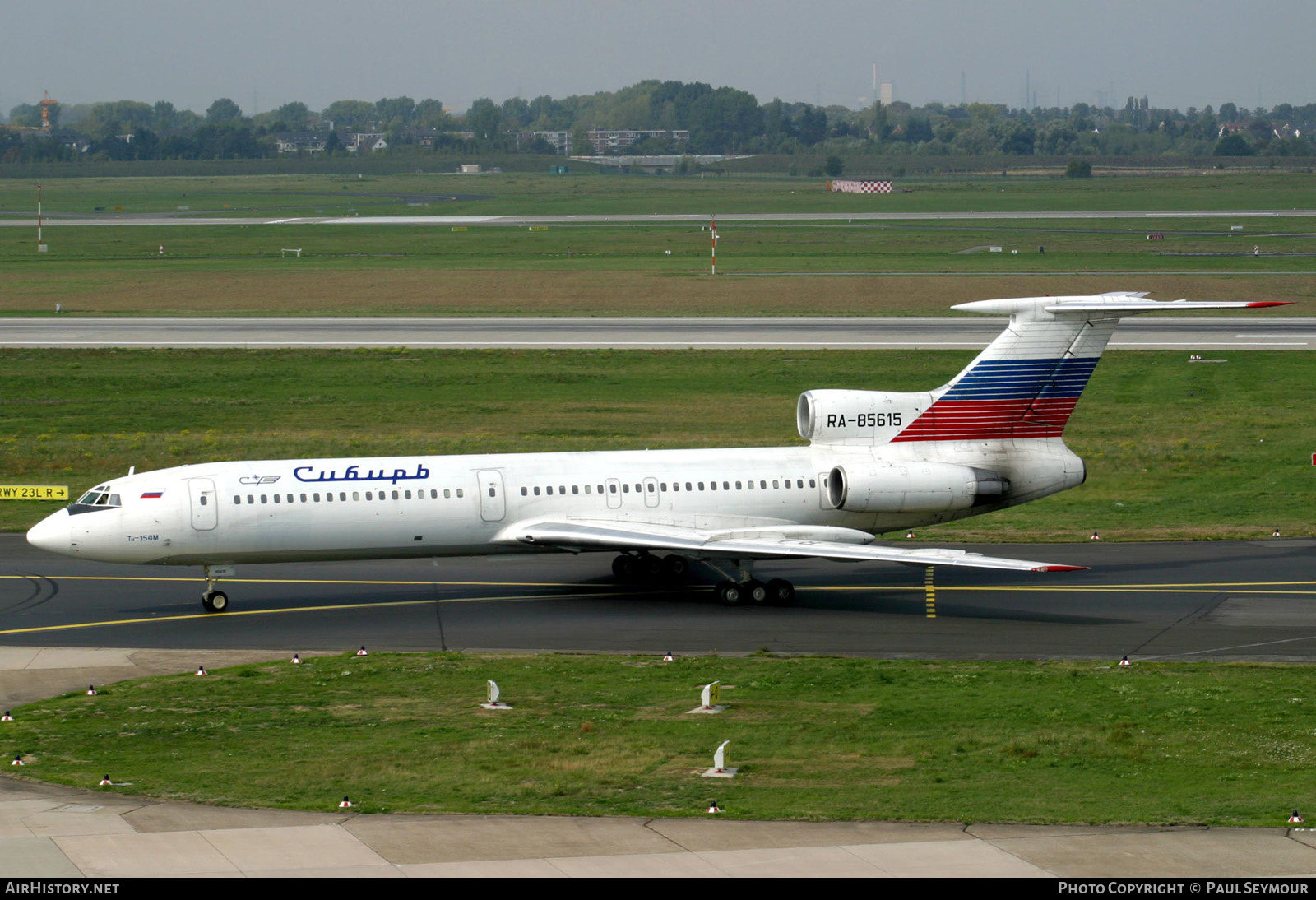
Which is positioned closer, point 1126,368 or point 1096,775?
point 1096,775

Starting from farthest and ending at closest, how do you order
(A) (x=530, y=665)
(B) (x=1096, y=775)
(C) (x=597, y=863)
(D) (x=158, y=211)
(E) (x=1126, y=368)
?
(D) (x=158, y=211), (E) (x=1126, y=368), (A) (x=530, y=665), (B) (x=1096, y=775), (C) (x=597, y=863)

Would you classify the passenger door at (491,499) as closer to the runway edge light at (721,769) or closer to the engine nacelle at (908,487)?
the engine nacelle at (908,487)

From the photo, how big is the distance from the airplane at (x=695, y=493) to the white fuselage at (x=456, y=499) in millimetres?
41

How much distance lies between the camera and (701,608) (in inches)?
1300

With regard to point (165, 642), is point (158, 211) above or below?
above

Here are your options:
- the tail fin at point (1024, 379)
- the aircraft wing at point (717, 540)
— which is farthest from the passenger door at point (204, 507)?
the tail fin at point (1024, 379)

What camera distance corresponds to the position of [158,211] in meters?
184

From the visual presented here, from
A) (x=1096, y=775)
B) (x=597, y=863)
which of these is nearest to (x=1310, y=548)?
(x=1096, y=775)

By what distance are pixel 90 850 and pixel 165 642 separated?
43.7 feet

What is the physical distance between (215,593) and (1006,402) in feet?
62.4

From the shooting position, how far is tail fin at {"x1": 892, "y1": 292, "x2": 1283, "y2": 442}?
3497 centimetres

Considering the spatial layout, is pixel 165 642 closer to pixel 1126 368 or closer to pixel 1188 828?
pixel 1188 828

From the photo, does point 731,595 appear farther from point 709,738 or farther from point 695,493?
point 709,738

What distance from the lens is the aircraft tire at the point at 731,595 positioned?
3322cm
